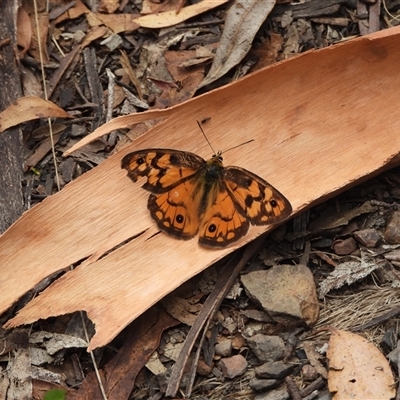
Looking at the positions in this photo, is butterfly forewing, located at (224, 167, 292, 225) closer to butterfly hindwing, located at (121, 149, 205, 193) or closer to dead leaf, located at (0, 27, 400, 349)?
dead leaf, located at (0, 27, 400, 349)

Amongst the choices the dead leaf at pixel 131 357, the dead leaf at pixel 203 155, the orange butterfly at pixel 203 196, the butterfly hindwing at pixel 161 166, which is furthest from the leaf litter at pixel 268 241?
the butterfly hindwing at pixel 161 166

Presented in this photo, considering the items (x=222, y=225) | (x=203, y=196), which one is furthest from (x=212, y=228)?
(x=203, y=196)

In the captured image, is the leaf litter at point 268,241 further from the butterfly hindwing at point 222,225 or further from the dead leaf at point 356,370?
the butterfly hindwing at point 222,225

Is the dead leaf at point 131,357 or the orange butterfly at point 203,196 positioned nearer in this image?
the dead leaf at point 131,357

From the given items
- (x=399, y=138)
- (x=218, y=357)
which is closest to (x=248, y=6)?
(x=399, y=138)

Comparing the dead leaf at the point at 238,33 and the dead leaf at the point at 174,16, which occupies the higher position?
the dead leaf at the point at 174,16

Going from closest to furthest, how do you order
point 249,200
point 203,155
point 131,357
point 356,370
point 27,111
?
1. point 356,370
2. point 131,357
3. point 249,200
4. point 203,155
5. point 27,111

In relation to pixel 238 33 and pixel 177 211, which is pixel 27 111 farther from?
pixel 238 33
